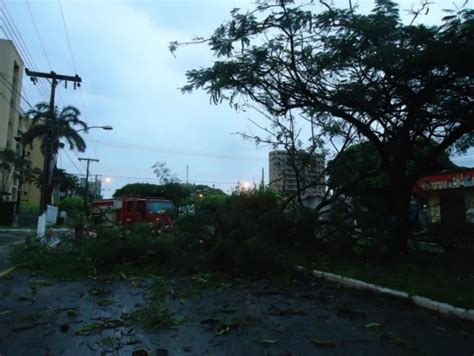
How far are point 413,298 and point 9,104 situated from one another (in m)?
68.0

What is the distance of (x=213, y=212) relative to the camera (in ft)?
37.2

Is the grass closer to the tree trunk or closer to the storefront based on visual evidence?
the tree trunk

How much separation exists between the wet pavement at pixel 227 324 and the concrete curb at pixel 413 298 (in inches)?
6.7

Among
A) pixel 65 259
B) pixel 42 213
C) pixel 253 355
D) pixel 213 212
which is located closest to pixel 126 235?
pixel 65 259

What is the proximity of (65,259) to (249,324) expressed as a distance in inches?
281

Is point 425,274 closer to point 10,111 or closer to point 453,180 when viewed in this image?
point 453,180

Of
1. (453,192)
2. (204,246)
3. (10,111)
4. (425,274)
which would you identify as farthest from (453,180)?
(10,111)

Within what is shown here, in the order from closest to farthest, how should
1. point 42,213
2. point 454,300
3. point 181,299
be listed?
1. point 454,300
2. point 181,299
3. point 42,213

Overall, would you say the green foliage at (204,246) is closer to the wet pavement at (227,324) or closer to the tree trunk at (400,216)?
the wet pavement at (227,324)

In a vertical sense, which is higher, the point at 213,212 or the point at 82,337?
the point at 213,212

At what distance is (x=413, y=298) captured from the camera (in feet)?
21.6

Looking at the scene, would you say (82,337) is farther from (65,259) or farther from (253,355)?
(65,259)

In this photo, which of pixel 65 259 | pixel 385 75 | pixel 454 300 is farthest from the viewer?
pixel 65 259

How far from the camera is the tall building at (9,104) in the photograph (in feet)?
189
